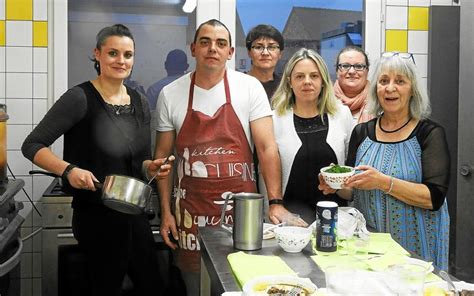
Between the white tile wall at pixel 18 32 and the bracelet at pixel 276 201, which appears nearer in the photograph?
the bracelet at pixel 276 201

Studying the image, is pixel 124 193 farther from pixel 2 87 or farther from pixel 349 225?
pixel 2 87

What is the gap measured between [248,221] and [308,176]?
676 mm

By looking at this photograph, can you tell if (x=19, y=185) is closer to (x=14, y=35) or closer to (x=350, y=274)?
(x=14, y=35)

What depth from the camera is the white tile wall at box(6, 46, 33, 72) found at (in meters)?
2.83

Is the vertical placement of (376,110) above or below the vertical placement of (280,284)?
above

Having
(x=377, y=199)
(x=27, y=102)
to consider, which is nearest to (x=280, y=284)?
(x=377, y=199)

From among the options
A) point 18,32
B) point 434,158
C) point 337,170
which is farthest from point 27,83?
point 434,158

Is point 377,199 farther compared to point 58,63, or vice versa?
point 58,63

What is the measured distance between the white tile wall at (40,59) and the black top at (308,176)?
4.94 feet

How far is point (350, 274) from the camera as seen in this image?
1.19m

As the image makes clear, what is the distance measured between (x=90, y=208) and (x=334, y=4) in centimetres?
193

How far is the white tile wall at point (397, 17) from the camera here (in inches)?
123

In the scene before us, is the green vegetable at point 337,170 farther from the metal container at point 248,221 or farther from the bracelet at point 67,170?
the bracelet at point 67,170

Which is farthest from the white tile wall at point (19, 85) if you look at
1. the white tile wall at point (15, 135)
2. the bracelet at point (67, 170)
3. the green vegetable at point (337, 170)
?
the green vegetable at point (337, 170)
